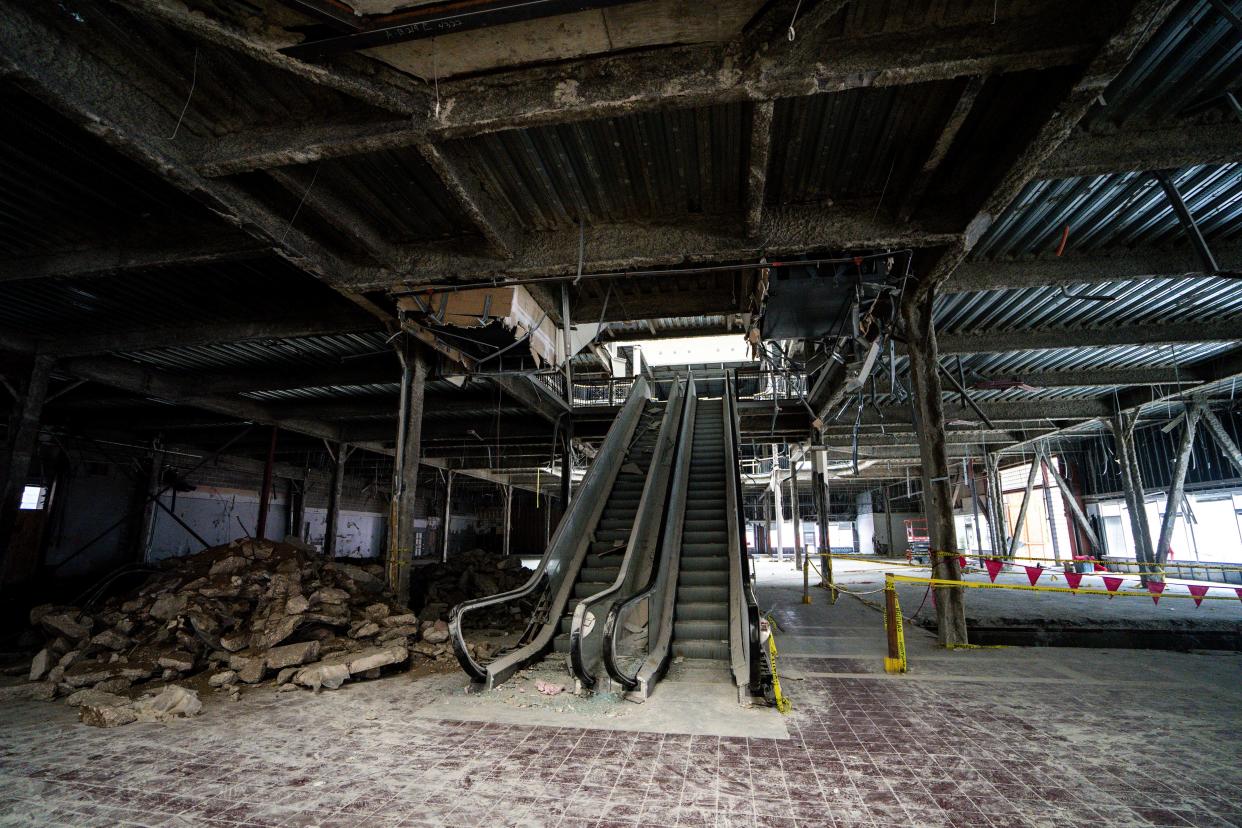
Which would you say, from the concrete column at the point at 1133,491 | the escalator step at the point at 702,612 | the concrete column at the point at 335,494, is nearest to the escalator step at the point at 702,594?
the escalator step at the point at 702,612

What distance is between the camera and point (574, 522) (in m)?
8.24

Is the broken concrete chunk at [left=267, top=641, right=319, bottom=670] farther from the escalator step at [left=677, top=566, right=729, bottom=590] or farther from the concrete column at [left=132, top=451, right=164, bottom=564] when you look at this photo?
the concrete column at [left=132, top=451, right=164, bottom=564]

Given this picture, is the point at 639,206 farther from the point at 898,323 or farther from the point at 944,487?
the point at 944,487

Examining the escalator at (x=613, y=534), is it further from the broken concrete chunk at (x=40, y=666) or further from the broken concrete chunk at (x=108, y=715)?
the broken concrete chunk at (x=40, y=666)

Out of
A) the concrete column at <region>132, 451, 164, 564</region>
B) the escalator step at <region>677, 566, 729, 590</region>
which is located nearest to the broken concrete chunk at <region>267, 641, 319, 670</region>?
the escalator step at <region>677, 566, 729, 590</region>

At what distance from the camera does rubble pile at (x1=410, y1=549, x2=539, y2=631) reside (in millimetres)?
8922

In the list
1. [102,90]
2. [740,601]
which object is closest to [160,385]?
[102,90]

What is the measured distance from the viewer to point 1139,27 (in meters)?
3.47

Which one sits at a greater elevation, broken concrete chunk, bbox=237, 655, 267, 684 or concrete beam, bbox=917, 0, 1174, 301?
concrete beam, bbox=917, 0, 1174, 301

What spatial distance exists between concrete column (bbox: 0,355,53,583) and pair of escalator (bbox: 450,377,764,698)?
8599mm

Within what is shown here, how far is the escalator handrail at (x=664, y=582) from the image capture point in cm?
465

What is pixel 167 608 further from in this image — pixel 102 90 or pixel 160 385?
pixel 160 385

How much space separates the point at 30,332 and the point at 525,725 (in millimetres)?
11495

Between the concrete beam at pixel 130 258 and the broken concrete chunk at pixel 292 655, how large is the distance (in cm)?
438
